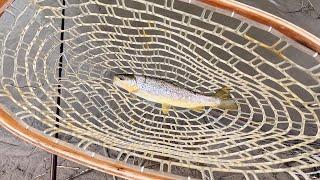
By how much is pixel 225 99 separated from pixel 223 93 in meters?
0.02

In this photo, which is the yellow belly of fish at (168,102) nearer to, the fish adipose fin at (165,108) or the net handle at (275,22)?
the fish adipose fin at (165,108)

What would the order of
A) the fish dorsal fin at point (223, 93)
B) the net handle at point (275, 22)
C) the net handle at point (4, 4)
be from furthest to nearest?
the fish dorsal fin at point (223, 93)
the net handle at point (4, 4)
the net handle at point (275, 22)

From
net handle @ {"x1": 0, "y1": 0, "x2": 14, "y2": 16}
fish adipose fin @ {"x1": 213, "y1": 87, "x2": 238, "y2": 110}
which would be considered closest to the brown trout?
fish adipose fin @ {"x1": 213, "y1": 87, "x2": 238, "y2": 110}

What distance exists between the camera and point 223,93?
1216 mm

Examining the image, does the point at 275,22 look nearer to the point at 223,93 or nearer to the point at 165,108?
the point at 223,93

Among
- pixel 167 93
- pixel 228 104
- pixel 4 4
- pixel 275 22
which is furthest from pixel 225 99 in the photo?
pixel 4 4

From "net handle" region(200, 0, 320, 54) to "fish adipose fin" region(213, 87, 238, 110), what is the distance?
437mm

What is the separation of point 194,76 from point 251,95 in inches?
6.7

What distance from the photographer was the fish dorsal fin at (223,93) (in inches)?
47.6

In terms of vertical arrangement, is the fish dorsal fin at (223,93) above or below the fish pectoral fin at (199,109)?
above

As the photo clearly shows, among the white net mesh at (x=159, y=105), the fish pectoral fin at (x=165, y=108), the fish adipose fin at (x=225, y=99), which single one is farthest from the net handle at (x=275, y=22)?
the fish pectoral fin at (x=165, y=108)

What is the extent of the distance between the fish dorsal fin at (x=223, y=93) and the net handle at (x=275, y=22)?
1.43ft

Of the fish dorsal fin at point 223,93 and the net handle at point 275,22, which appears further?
the fish dorsal fin at point 223,93

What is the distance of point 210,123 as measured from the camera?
1.29 meters
